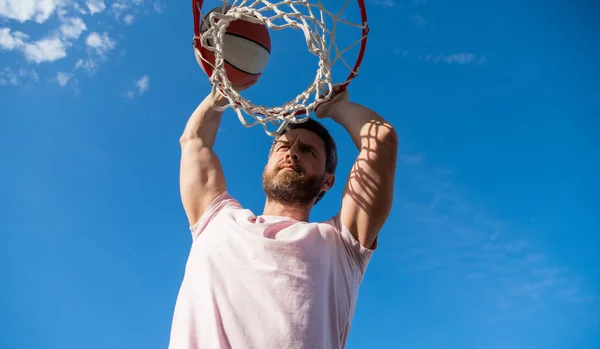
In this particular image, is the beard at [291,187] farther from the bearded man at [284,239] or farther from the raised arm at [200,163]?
the raised arm at [200,163]

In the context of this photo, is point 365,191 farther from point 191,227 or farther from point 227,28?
point 227,28

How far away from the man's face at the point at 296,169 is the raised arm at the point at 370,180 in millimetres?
244

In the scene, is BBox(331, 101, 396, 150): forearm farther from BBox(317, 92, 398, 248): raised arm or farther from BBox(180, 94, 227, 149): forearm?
BBox(180, 94, 227, 149): forearm

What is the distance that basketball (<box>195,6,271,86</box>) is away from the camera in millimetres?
3090

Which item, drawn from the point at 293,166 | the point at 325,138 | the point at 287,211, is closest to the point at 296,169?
the point at 293,166

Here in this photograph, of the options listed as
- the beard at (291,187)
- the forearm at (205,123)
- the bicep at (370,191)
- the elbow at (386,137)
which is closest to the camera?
the bicep at (370,191)

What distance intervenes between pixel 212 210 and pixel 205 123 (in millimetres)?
662

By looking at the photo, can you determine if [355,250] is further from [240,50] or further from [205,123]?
[240,50]

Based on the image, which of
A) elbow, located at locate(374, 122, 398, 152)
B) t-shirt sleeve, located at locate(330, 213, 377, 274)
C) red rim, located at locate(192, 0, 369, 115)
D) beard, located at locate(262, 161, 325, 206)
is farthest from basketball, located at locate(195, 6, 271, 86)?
t-shirt sleeve, located at locate(330, 213, 377, 274)

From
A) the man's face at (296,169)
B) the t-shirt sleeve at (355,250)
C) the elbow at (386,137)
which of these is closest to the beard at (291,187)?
the man's face at (296,169)

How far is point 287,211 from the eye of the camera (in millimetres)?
2764

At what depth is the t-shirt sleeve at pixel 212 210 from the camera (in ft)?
8.72

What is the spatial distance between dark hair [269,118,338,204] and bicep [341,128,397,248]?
1.27ft

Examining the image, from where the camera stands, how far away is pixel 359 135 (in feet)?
9.16
